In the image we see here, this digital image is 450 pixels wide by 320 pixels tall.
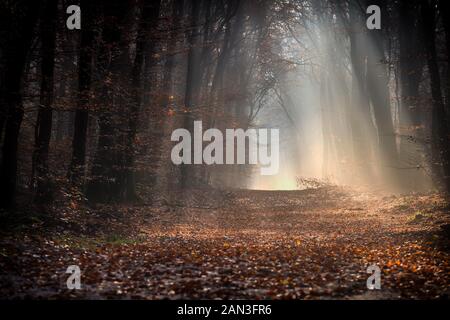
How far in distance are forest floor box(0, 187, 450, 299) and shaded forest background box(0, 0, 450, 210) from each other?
5.47ft

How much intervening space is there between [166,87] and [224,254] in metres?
16.1

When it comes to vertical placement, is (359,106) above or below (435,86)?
above

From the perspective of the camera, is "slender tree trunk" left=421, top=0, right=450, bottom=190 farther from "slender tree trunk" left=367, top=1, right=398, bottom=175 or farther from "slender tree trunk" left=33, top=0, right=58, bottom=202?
"slender tree trunk" left=33, top=0, right=58, bottom=202

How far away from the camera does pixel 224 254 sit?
1028cm

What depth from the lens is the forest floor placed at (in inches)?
287

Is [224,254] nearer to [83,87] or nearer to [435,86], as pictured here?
[83,87]

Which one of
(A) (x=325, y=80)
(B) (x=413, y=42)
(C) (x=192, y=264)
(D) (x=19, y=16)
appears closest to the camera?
(C) (x=192, y=264)

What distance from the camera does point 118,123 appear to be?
17.4 metres

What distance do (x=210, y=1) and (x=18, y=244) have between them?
17881 mm

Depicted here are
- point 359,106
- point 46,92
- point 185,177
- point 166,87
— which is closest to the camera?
point 46,92

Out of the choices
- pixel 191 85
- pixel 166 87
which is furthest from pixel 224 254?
pixel 191 85

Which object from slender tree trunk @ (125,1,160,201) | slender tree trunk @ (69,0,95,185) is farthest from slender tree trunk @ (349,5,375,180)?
slender tree trunk @ (69,0,95,185)
